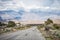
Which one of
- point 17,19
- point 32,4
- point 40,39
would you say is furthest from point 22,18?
point 40,39

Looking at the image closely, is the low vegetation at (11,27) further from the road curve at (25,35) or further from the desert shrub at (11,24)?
the road curve at (25,35)

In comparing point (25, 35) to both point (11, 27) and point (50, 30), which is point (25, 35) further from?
point (50, 30)

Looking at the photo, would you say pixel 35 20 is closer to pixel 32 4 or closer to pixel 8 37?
pixel 32 4

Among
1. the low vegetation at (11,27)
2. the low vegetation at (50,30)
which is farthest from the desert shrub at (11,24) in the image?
the low vegetation at (50,30)

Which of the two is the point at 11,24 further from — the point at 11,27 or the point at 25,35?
the point at 25,35

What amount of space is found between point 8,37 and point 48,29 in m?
1.25

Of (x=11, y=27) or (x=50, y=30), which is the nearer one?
(x=50, y=30)

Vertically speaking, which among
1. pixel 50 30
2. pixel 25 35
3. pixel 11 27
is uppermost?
pixel 11 27

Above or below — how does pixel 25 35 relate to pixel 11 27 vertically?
below

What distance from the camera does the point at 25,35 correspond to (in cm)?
531

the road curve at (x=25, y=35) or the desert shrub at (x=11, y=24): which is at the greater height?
the desert shrub at (x=11, y=24)

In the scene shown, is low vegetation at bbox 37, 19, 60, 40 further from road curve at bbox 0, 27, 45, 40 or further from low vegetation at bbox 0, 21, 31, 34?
low vegetation at bbox 0, 21, 31, 34

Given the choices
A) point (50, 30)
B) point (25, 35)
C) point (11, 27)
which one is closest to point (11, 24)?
point (11, 27)

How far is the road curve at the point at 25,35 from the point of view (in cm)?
525
